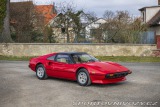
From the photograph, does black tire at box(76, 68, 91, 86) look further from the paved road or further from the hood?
the hood

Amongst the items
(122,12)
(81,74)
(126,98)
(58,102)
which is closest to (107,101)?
(126,98)

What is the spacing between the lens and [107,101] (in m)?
8.54

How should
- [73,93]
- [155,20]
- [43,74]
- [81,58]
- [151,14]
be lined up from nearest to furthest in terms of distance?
[73,93] < [81,58] < [43,74] < [155,20] < [151,14]

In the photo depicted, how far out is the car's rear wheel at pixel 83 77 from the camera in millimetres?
11023

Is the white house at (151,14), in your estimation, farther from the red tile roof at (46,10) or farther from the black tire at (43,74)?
the black tire at (43,74)

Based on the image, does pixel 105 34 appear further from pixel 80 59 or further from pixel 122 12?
pixel 80 59

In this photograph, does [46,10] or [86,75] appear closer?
[86,75]

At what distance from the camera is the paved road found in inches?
327

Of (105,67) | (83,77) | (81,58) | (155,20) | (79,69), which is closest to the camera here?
(105,67)

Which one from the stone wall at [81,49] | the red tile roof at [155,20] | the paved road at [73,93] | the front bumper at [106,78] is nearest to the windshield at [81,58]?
the paved road at [73,93]

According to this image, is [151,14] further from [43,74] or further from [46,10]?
[43,74]

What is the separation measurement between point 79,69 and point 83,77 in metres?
0.39

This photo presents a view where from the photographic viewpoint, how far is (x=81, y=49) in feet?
92.9

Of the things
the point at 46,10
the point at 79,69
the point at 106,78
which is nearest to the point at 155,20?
the point at 46,10
